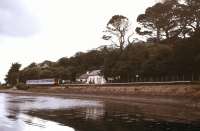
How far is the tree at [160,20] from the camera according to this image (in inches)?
3248

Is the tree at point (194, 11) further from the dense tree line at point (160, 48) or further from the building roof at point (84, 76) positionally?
the building roof at point (84, 76)

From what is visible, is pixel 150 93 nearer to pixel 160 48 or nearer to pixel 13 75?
pixel 160 48

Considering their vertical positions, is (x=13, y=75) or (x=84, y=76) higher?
(x=13, y=75)

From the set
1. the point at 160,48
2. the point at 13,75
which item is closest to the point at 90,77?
the point at 13,75

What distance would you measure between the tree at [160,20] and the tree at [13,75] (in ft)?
244

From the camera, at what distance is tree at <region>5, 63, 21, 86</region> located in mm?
159075

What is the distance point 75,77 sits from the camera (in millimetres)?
143875

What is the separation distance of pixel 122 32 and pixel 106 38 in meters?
4.20

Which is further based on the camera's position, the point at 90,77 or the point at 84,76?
the point at 84,76

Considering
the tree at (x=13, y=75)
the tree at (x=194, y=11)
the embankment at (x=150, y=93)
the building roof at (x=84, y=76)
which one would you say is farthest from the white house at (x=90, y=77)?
the tree at (x=194, y=11)

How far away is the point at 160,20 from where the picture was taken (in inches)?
3516

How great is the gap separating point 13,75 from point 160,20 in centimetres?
8702

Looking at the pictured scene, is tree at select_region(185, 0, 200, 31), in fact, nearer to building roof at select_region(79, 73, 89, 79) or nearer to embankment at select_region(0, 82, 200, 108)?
embankment at select_region(0, 82, 200, 108)

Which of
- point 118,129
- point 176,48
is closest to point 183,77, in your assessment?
point 176,48
